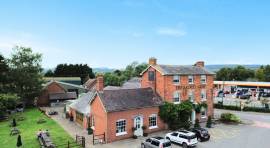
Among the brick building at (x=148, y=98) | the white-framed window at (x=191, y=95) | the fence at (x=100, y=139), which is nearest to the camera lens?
the fence at (x=100, y=139)

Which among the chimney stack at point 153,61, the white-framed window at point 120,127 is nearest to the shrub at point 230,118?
the chimney stack at point 153,61

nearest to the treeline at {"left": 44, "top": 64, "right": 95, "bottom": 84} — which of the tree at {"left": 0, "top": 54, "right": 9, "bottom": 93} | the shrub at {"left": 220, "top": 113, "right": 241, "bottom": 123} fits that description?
the tree at {"left": 0, "top": 54, "right": 9, "bottom": 93}

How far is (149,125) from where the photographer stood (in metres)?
37.2

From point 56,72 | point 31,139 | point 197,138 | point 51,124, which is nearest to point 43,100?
point 51,124

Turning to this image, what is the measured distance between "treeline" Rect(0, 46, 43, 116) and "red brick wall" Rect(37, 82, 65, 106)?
9.66 feet

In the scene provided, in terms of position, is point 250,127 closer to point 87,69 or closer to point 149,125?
point 149,125

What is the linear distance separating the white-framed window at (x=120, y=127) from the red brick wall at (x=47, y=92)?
4106 cm

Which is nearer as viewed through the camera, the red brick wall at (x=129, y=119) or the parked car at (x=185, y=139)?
the parked car at (x=185, y=139)

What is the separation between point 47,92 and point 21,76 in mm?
8985

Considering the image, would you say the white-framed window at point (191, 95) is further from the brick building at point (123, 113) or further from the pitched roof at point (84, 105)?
the pitched roof at point (84, 105)

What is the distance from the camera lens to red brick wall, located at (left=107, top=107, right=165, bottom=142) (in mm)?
33188

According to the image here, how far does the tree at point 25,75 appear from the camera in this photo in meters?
63.1

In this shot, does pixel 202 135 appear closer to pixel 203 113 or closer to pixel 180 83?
pixel 180 83

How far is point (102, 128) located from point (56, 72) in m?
98.0
